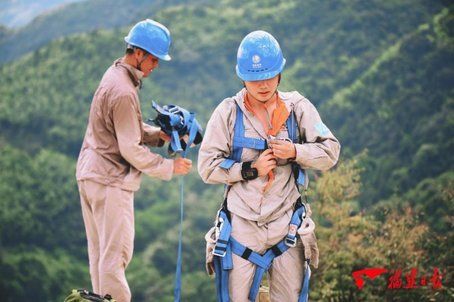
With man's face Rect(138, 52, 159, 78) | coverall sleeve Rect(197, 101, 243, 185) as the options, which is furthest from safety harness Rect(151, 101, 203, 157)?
coverall sleeve Rect(197, 101, 243, 185)

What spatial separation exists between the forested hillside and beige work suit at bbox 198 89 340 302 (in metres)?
7.22

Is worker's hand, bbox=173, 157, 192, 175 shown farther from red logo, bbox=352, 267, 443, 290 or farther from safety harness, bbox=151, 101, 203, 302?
red logo, bbox=352, 267, 443, 290

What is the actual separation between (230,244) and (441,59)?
531 inches

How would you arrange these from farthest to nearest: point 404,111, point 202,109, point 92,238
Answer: point 202,109 → point 404,111 → point 92,238

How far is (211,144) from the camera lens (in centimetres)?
373

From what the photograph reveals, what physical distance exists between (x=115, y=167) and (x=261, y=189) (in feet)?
3.97

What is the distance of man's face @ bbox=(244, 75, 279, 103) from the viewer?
3.64m

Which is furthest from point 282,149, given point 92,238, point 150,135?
point 92,238

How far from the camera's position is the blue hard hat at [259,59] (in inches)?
142

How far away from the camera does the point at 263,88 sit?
144 inches

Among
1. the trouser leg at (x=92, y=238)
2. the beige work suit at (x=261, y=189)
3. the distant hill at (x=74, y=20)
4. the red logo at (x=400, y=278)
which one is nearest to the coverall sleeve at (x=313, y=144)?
the beige work suit at (x=261, y=189)

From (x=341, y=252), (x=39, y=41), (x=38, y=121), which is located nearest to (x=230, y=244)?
(x=341, y=252)

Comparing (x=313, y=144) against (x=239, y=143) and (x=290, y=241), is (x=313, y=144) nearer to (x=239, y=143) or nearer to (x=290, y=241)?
(x=239, y=143)

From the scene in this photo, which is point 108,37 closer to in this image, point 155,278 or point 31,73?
point 31,73
